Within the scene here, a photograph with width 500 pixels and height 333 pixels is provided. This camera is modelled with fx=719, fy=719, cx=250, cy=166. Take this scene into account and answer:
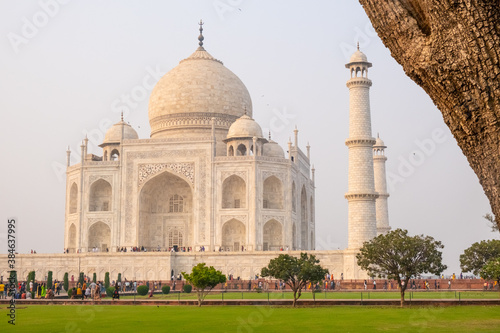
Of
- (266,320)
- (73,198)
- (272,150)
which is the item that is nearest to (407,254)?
(266,320)

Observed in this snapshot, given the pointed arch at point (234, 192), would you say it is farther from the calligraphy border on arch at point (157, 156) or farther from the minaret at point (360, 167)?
the minaret at point (360, 167)

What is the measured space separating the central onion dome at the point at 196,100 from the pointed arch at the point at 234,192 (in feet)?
11.2

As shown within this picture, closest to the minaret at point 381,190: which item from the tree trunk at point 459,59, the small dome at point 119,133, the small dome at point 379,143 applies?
the small dome at point 379,143

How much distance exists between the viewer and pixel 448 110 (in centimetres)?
343

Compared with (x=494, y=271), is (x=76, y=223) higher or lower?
higher

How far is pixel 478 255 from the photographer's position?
77.9 ft

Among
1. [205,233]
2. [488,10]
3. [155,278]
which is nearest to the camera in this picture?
[488,10]

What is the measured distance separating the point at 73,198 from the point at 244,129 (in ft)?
32.9

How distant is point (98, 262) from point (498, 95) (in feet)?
104

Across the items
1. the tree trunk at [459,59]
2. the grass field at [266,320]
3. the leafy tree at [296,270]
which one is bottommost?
the grass field at [266,320]

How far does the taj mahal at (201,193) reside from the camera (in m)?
31.8

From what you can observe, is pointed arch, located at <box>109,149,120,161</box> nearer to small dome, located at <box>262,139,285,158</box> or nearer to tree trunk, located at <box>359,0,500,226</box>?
small dome, located at <box>262,139,285,158</box>

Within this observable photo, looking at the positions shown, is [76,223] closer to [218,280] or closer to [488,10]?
[218,280]

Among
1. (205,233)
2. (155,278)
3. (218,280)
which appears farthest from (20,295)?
(205,233)
